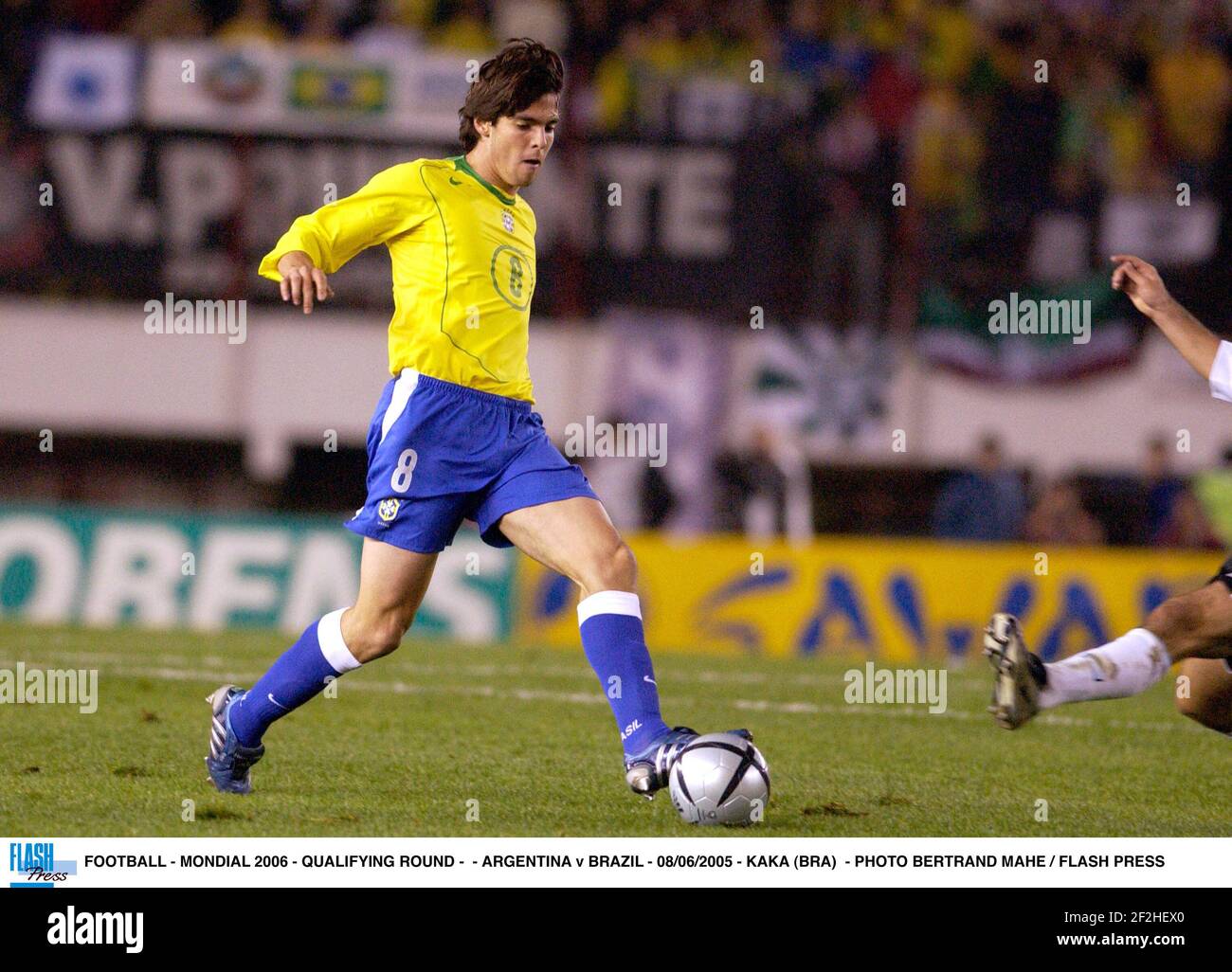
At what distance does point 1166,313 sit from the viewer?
17.0ft

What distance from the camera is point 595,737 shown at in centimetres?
665

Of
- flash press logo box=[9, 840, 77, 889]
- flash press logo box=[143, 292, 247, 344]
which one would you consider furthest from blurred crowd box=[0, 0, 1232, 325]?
flash press logo box=[9, 840, 77, 889]

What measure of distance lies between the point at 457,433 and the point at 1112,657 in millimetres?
1955

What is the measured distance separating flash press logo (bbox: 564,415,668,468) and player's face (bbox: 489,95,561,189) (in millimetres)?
8472

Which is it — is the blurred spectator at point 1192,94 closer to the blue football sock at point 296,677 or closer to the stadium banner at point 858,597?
the stadium banner at point 858,597

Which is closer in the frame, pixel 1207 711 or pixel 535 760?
pixel 1207 711

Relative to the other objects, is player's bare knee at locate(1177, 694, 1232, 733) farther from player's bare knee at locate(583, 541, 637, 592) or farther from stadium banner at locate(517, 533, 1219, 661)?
stadium banner at locate(517, 533, 1219, 661)

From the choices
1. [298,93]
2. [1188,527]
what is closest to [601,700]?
[298,93]

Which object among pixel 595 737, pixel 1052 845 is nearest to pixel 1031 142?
pixel 595 737

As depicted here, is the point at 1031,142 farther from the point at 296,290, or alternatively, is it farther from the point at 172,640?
the point at 296,290

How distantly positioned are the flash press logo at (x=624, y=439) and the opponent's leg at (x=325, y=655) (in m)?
8.53

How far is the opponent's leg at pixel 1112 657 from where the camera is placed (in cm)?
479

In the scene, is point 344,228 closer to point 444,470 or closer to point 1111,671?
point 444,470

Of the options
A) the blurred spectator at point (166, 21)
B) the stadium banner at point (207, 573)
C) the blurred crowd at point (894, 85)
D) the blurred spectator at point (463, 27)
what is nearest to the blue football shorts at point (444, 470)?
the stadium banner at point (207, 573)
